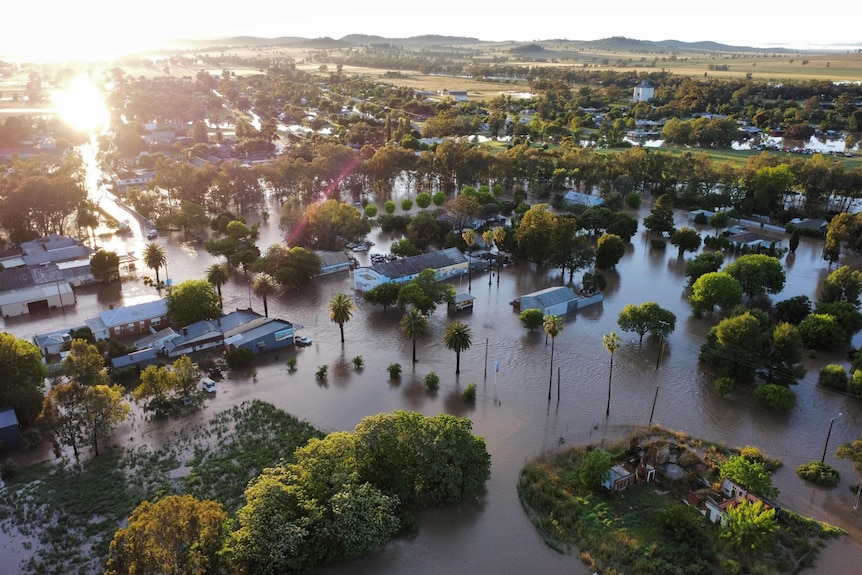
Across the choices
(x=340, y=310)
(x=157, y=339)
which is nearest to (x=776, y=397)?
(x=340, y=310)

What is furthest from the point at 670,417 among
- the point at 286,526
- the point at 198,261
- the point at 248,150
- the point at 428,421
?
the point at 248,150

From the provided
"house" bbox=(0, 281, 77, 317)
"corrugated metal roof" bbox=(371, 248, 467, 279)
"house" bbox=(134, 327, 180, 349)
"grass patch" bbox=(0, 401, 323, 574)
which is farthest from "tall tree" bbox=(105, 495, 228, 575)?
"house" bbox=(0, 281, 77, 317)

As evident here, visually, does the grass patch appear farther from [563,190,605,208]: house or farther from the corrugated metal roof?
[563,190,605,208]: house

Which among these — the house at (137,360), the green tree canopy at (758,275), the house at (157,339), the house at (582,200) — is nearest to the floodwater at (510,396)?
the green tree canopy at (758,275)

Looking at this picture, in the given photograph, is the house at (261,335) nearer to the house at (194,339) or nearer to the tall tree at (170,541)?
the house at (194,339)

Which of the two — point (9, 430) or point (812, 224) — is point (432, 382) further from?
point (812, 224)

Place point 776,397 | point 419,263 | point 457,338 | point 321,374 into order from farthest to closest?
point 419,263 < point 321,374 < point 457,338 < point 776,397
